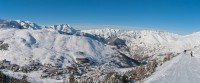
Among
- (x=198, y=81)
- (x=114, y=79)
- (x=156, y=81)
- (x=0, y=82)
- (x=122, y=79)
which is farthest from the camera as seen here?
(x=0, y=82)

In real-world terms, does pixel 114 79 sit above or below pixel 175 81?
below

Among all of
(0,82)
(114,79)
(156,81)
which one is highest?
(156,81)

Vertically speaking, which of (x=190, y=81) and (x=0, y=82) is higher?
(x=190, y=81)

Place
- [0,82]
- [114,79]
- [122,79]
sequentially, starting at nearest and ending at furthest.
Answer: [114,79]
[122,79]
[0,82]

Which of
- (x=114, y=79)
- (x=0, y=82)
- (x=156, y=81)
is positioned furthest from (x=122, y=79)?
(x=0, y=82)

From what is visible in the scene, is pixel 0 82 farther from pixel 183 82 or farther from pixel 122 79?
pixel 183 82

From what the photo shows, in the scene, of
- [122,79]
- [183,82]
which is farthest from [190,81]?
[122,79]

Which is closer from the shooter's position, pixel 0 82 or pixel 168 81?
pixel 168 81

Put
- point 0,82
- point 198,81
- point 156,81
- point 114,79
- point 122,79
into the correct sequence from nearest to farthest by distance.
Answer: point 198,81 → point 156,81 → point 114,79 → point 122,79 → point 0,82

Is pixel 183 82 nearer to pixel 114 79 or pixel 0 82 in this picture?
→ pixel 114 79
